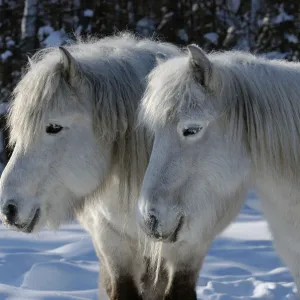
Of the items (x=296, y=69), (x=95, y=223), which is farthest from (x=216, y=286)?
(x=296, y=69)

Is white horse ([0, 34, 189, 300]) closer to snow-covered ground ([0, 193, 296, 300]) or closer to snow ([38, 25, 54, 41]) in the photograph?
snow-covered ground ([0, 193, 296, 300])

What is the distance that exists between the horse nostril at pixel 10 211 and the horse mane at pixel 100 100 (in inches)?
11.4

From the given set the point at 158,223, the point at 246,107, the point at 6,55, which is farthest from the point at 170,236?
the point at 6,55

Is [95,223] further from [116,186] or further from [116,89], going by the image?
[116,89]

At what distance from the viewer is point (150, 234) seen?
110 inches

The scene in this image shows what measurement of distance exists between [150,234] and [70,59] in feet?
3.36

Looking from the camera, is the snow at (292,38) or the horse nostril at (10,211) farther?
the snow at (292,38)

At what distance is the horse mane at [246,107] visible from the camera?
284 centimetres

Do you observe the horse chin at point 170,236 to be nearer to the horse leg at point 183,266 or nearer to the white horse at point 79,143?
the white horse at point 79,143

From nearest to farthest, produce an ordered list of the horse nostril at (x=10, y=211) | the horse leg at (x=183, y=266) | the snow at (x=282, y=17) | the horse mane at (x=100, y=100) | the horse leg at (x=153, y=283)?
the horse nostril at (x=10, y=211), the horse mane at (x=100, y=100), the horse leg at (x=183, y=266), the horse leg at (x=153, y=283), the snow at (x=282, y=17)

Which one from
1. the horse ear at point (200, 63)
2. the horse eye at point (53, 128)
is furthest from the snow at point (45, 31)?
the horse ear at point (200, 63)

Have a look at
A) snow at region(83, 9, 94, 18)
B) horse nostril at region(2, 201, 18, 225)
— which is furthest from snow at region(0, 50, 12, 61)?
horse nostril at region(2, 201, 18, 225)

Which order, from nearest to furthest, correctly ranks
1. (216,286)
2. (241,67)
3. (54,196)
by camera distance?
(241,67)
(54,196)
(216,286)

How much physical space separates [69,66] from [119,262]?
1183 millimetres
